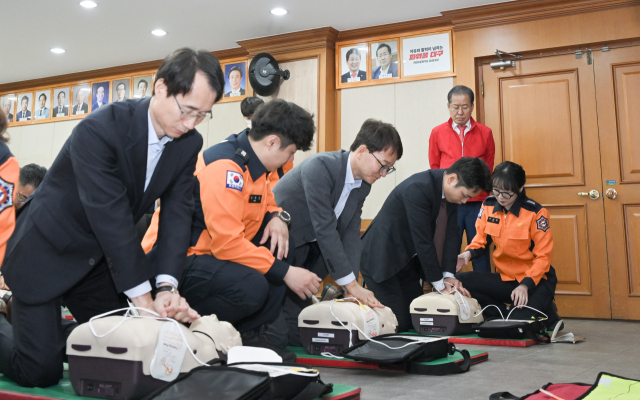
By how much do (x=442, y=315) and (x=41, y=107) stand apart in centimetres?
674

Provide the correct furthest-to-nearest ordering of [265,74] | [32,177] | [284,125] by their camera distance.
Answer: [265,74]
[32,177]
[284,125]

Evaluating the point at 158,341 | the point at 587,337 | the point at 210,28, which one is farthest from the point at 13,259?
the point at 210,28

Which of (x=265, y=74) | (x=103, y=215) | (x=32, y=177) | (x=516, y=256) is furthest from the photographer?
(x=265, y=74)

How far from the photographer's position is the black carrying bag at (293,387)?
1.39 metres

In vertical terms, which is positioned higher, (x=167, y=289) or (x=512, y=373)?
(x=167, y=289)

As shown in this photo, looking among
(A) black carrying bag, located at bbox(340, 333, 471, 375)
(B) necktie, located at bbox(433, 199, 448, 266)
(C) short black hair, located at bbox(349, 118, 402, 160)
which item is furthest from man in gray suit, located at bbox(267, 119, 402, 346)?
(B) necktie, located at bbox(433, 199, 448, 266)

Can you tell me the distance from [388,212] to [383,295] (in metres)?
0.51

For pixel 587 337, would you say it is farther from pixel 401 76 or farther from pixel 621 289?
pixel 401 76

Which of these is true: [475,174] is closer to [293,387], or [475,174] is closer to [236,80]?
[293,387]

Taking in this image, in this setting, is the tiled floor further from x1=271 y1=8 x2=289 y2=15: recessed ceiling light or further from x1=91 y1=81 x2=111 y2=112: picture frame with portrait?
x1=91 y1=81 x2=111 y2=112: picture frame with portrait

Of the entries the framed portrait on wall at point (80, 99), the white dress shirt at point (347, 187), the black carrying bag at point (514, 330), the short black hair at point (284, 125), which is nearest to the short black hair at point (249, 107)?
the white dress shirt at point (347, 187)

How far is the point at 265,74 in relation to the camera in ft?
18.6

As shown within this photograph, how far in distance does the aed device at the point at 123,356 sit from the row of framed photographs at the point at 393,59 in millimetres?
4306

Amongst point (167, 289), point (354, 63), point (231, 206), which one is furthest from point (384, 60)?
point (167, 289)
